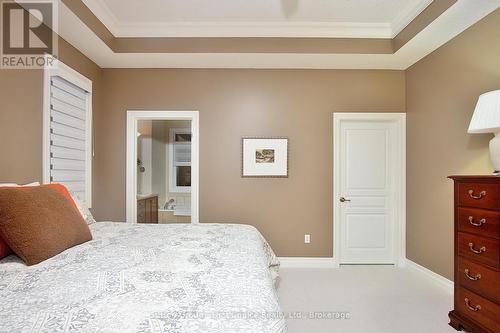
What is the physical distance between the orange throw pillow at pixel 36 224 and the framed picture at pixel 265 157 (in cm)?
220

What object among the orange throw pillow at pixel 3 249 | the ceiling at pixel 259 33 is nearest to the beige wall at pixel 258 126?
the ceiling at pixel 259 33

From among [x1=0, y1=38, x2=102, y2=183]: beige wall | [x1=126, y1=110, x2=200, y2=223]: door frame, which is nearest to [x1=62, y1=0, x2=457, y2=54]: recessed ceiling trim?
[x1=126, y1=110, x2=200, y2=223]: door frame

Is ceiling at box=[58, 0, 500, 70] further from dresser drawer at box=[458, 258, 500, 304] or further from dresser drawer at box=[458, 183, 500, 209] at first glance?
dresser drawer at box=[458, 258, 500, 304]

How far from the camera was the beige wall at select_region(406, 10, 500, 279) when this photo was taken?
2.43 metres

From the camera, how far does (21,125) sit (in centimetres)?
222

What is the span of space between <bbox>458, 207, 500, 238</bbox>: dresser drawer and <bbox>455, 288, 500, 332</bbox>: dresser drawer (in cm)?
46

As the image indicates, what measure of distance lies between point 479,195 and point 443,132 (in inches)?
49.6

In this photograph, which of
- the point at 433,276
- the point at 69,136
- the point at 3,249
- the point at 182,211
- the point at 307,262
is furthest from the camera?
the point at 182,211

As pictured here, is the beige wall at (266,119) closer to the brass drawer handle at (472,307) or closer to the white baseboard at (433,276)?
the white baseboard at (433,276)

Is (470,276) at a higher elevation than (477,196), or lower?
lower

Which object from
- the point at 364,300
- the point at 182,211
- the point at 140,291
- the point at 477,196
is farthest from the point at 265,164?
the point at 182,211

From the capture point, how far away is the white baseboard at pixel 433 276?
277 centimetres

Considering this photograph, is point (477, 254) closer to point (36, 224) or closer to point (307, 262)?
point (307, 262)

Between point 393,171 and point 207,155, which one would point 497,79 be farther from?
point 207,155
